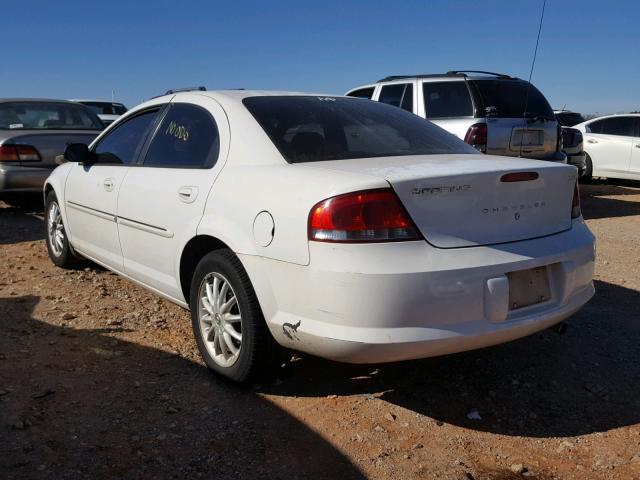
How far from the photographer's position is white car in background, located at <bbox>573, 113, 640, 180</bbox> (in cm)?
1255

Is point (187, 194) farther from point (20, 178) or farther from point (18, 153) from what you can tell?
point (18, 153)

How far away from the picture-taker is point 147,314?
14.8ft

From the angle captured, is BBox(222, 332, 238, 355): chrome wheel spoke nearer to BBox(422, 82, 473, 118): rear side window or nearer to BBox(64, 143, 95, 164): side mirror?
BBox(64, 143, 95, 164): side mirror

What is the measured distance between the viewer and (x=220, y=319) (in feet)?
10.9

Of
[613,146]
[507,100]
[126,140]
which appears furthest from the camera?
[613,146]

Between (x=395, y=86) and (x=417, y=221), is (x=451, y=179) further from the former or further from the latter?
(x=395, y=86)

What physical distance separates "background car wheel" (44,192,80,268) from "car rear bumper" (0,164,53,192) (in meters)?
2.45

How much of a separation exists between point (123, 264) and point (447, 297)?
8.09 ft

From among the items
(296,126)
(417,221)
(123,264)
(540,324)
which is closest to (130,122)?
(123,264)

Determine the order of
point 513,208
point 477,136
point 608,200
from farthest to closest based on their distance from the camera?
1. point 608,200
2. point 477,136
3. point 513,208

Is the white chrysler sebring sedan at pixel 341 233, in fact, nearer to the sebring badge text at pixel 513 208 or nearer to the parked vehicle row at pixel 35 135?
the sebring badge text at pixel 513 208

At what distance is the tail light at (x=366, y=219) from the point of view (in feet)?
8.69

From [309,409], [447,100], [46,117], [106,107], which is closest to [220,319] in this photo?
[309,409]

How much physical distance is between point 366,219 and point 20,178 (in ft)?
21.5
